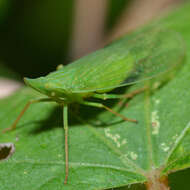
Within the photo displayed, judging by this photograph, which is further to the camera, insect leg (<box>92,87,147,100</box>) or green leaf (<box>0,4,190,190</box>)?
insect leg (<box>92,87,147,100</box>)

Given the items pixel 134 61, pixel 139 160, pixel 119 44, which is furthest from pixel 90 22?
pixel 139 160

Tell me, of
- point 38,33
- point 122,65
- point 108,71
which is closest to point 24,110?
point 108,71

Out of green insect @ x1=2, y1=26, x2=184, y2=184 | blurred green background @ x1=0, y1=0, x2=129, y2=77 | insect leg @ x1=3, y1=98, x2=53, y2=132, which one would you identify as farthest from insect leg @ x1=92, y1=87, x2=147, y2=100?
blurred green background @ x1=0, y1=0, x2=129, y2=77

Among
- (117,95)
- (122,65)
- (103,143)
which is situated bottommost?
(103,143)

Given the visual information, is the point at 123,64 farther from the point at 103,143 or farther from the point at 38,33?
the point at 38,33

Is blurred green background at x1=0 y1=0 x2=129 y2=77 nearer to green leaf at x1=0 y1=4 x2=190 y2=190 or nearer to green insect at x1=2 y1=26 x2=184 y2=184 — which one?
green insect at x1=2 y1=26 x2=184 y2=184

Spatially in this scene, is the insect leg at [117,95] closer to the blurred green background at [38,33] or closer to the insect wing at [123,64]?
the insect wing at [123,64]

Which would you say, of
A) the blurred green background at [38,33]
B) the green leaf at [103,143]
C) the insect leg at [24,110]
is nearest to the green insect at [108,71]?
the insect leg at [24,110]
